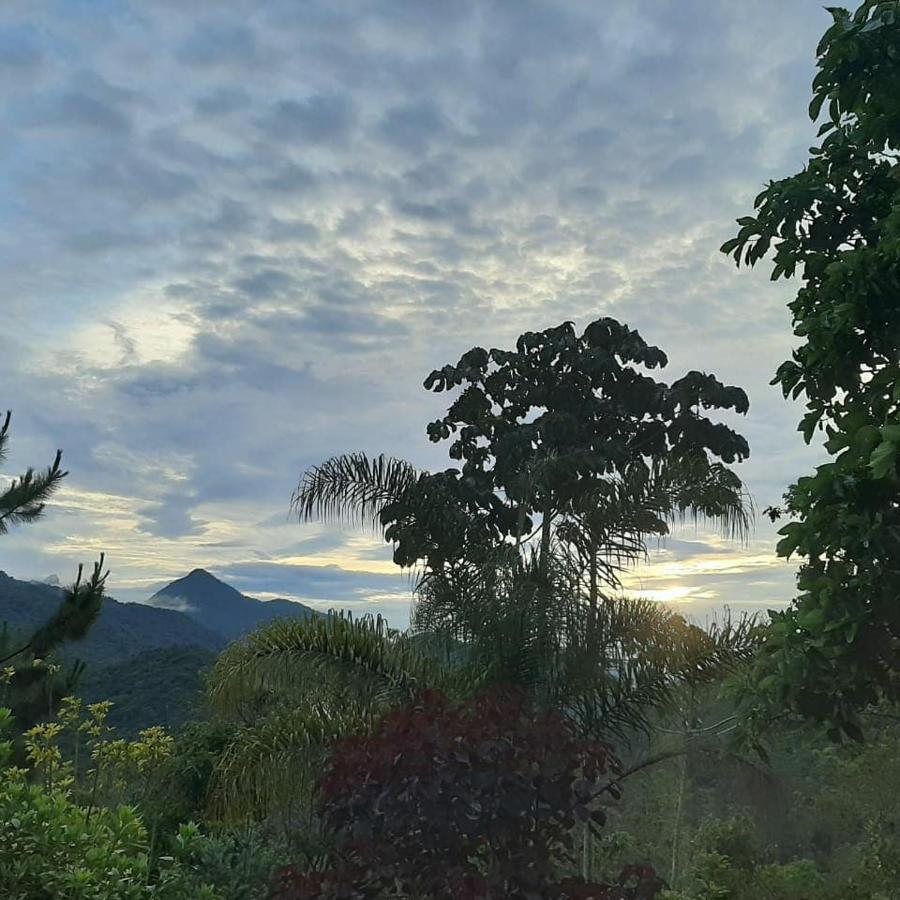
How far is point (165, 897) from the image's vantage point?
301 inches

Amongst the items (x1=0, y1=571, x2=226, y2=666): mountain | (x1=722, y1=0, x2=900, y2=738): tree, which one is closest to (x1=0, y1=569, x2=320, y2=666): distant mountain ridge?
(x1=0, y1=571, x2=226, y2=666): mountain

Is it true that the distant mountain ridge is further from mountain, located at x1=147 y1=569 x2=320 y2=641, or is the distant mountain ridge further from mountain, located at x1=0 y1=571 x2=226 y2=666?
mountain, located at x1=147 y1=569 x2=320 y2=641

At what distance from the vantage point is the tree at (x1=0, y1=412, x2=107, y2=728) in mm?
16078

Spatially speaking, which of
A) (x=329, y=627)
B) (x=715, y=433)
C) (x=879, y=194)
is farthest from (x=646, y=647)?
(x=715, y=433)

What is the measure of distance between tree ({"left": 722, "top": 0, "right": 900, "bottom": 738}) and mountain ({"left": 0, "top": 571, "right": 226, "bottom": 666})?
Answer: 40.0 metres

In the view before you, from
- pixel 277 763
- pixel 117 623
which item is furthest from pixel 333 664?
pixel 117 623

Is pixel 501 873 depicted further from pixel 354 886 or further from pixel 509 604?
pixel 509 604

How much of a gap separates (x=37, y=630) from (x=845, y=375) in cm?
1386

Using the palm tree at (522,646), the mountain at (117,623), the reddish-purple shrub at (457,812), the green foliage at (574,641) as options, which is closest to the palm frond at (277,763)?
the palm tree at (522,646)

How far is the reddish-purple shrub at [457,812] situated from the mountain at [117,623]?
131 ft

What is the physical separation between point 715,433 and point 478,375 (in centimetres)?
466

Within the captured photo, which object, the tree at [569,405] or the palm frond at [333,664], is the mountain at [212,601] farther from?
Result: the palm frond at [333,664]

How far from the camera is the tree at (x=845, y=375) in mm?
6695

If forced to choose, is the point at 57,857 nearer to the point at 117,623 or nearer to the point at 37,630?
the point at 37,630
